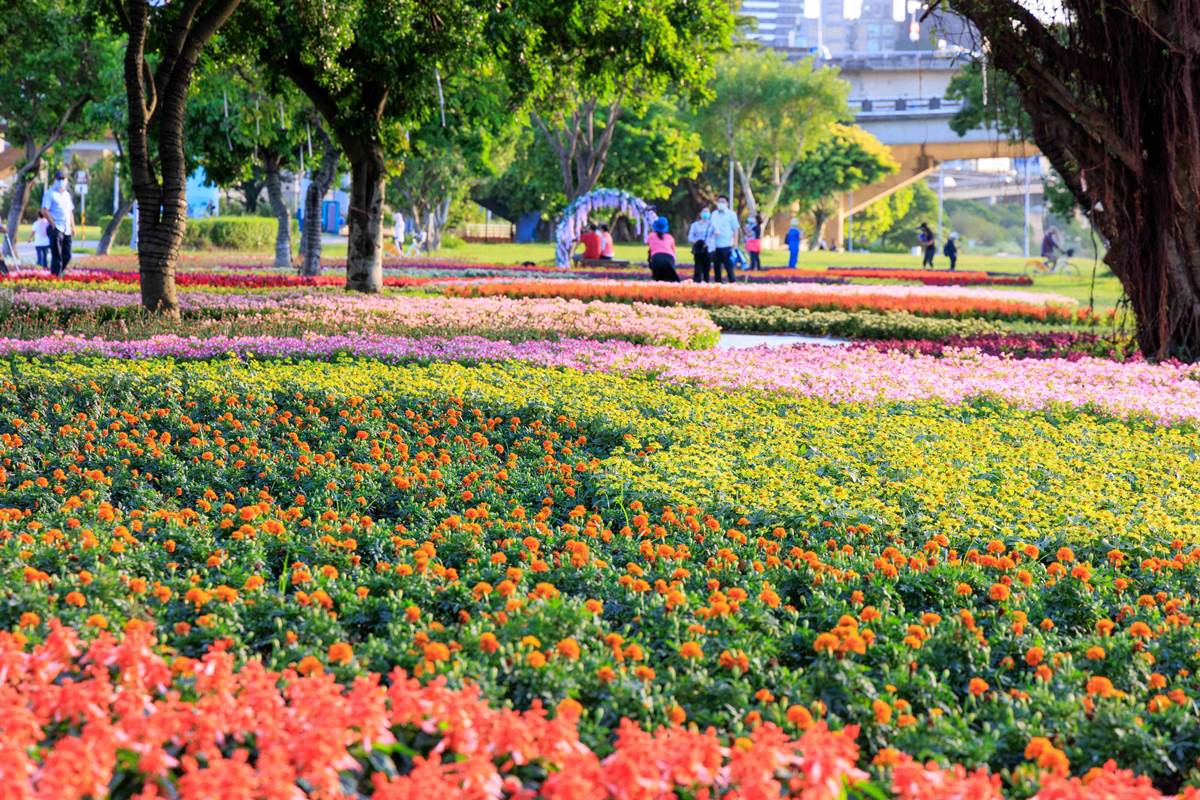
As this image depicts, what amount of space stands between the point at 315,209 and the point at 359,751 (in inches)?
1006

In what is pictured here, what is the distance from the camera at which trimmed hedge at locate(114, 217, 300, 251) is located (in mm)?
47719

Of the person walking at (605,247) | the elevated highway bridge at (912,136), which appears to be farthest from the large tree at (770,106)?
the elevated highway bridge at (912,136)

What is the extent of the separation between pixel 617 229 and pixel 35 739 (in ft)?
238

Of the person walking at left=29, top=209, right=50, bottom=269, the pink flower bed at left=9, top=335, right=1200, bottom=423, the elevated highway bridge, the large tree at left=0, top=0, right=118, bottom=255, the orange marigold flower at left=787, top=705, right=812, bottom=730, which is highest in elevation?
the elevated highway bridge

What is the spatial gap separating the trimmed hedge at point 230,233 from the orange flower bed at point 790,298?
29628 millimetres

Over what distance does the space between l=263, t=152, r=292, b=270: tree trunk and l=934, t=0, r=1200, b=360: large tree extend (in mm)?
20979

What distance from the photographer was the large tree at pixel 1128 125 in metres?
10.8

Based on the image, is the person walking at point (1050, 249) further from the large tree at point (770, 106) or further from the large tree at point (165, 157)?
the large tree at point (165, 157)

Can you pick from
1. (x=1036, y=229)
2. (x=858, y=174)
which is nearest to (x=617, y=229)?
(x=858, y=174)

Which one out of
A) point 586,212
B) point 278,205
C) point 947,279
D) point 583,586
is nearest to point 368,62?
point 583,586

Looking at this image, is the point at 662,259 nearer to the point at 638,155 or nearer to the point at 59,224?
the point at 59,224

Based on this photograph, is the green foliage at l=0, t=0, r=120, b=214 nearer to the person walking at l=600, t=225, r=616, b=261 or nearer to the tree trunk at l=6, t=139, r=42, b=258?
the tree trunk at l=6, t=139, r=42, b=258

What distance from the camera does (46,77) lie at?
28812 mm

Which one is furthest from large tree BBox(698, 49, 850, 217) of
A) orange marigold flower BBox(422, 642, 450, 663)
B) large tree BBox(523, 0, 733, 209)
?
orange marigold flower BBox(422, 642, 450, 663)
